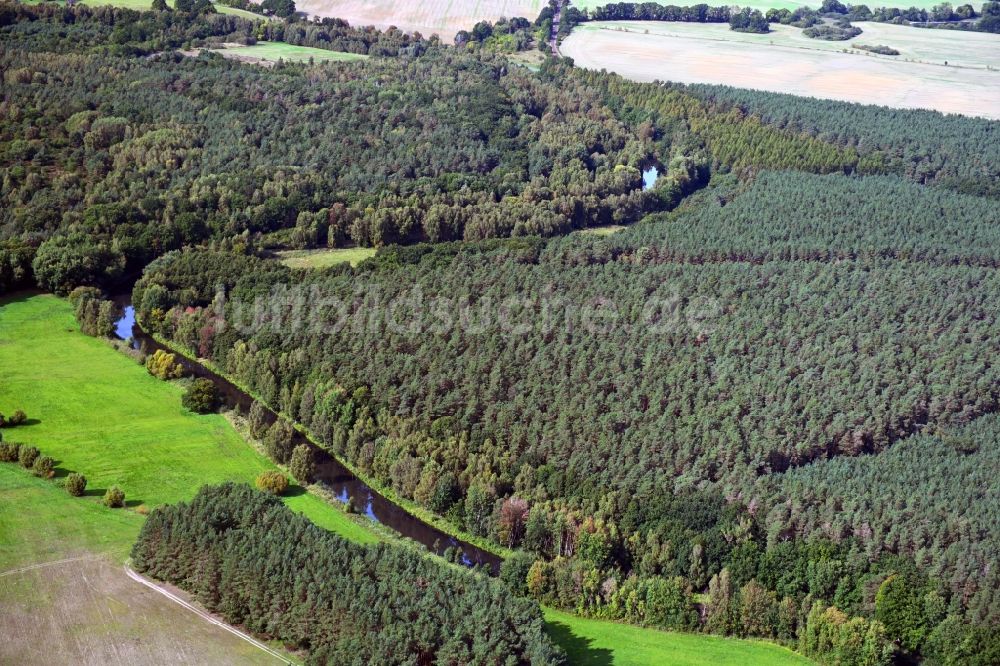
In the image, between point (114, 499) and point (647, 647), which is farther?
point (114, 499)

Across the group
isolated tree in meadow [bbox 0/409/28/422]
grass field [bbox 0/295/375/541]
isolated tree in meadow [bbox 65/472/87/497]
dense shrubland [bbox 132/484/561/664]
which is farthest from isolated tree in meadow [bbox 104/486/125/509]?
isolated tree in meadow [bbox 0/409/28/422]

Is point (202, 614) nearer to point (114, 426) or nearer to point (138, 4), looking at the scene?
point (114, 426)

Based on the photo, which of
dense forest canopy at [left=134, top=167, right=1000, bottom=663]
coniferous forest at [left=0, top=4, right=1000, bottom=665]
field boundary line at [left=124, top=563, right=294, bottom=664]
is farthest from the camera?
dense forest canopy at [left=134, top=167, right=1000, bottom=663]

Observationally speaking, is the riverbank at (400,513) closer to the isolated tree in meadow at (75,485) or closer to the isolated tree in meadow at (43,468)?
the isolated tree in meadow at (75,485)

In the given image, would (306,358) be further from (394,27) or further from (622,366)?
(394,27)

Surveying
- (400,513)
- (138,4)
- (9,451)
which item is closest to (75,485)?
(9,451)

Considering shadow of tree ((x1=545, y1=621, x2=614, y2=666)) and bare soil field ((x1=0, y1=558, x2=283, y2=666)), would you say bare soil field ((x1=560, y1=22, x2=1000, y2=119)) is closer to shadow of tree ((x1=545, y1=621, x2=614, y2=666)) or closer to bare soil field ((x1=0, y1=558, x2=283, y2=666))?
shadow of tree ((x1=545, y1=621, x2=614, y2=666))
